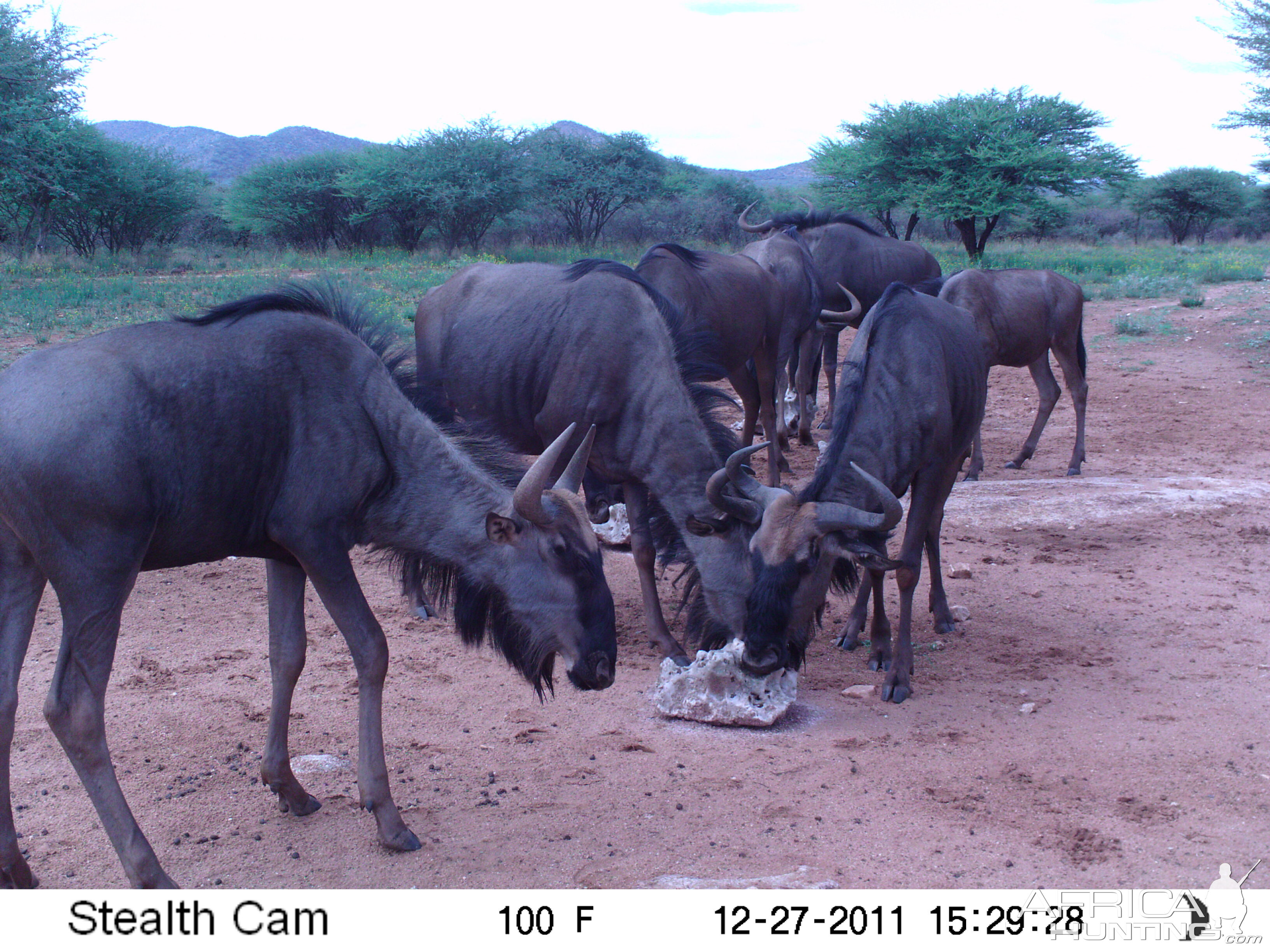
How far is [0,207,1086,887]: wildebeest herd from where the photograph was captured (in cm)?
303

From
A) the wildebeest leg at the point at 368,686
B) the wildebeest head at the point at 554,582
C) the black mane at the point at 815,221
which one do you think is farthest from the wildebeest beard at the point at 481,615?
the black mane at the point at 815,221

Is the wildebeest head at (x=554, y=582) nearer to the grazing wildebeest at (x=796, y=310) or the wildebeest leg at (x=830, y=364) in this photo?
the grazing wildebeest at (x=796, y=310)

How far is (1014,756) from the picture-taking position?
4219mm

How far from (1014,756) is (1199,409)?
914cm

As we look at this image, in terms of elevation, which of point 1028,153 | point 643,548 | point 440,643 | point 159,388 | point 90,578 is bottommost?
point 440,643

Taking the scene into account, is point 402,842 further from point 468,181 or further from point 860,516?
point 468,181

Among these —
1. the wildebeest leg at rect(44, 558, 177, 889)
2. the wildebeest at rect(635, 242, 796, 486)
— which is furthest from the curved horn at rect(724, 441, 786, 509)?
the wildebeest leg at rect(44, 558, 177, 889)

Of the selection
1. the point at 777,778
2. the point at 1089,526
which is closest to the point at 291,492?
the point at 777,778

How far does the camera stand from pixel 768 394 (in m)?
8.88

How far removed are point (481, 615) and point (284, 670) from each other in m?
0.77

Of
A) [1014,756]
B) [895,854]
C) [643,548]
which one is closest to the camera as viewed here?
[895,854]

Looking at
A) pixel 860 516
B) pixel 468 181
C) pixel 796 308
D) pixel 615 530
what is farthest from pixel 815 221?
pixel 468 181

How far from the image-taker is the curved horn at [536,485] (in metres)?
3.38
